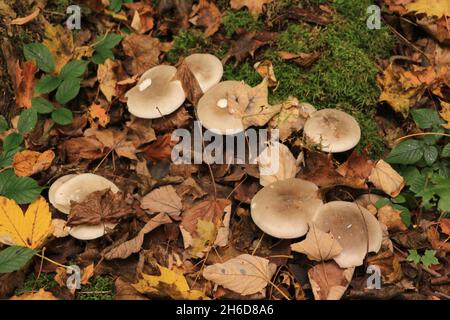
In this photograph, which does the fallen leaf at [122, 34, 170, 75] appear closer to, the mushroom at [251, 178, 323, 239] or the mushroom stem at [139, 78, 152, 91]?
the mushroom stem at [139, 78, 152, 91]

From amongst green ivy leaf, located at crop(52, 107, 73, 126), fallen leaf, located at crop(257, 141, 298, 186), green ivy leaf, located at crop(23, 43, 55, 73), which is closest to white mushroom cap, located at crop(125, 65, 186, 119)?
green ivy leaf, located at crop(52, 107, 73, 126)

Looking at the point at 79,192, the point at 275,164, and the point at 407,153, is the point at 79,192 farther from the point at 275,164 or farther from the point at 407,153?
the point at 407,153

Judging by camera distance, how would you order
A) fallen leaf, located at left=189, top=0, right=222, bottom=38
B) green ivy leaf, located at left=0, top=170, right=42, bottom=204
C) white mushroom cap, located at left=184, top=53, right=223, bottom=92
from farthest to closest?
1. fallen leaf, located at left=189, top=0, right=222, bottom=38
2. white mushroom cap, located at left=184, top=53, right=223, bottom=92
3. green ivy leaf, located at left=0, top=170, right=42, bottom=204

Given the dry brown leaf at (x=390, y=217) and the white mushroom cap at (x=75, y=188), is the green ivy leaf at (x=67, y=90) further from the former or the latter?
the dry brown leaf at (x=390, y=217)

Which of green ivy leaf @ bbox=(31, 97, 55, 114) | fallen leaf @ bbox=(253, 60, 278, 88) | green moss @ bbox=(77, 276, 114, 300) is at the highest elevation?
fallen leaf @ bbox=(253, 60, 278, 88)

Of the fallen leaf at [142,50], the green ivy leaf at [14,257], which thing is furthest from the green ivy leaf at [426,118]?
the green ivy leaf at [14,257]

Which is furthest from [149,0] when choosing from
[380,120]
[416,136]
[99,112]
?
[416,136]
